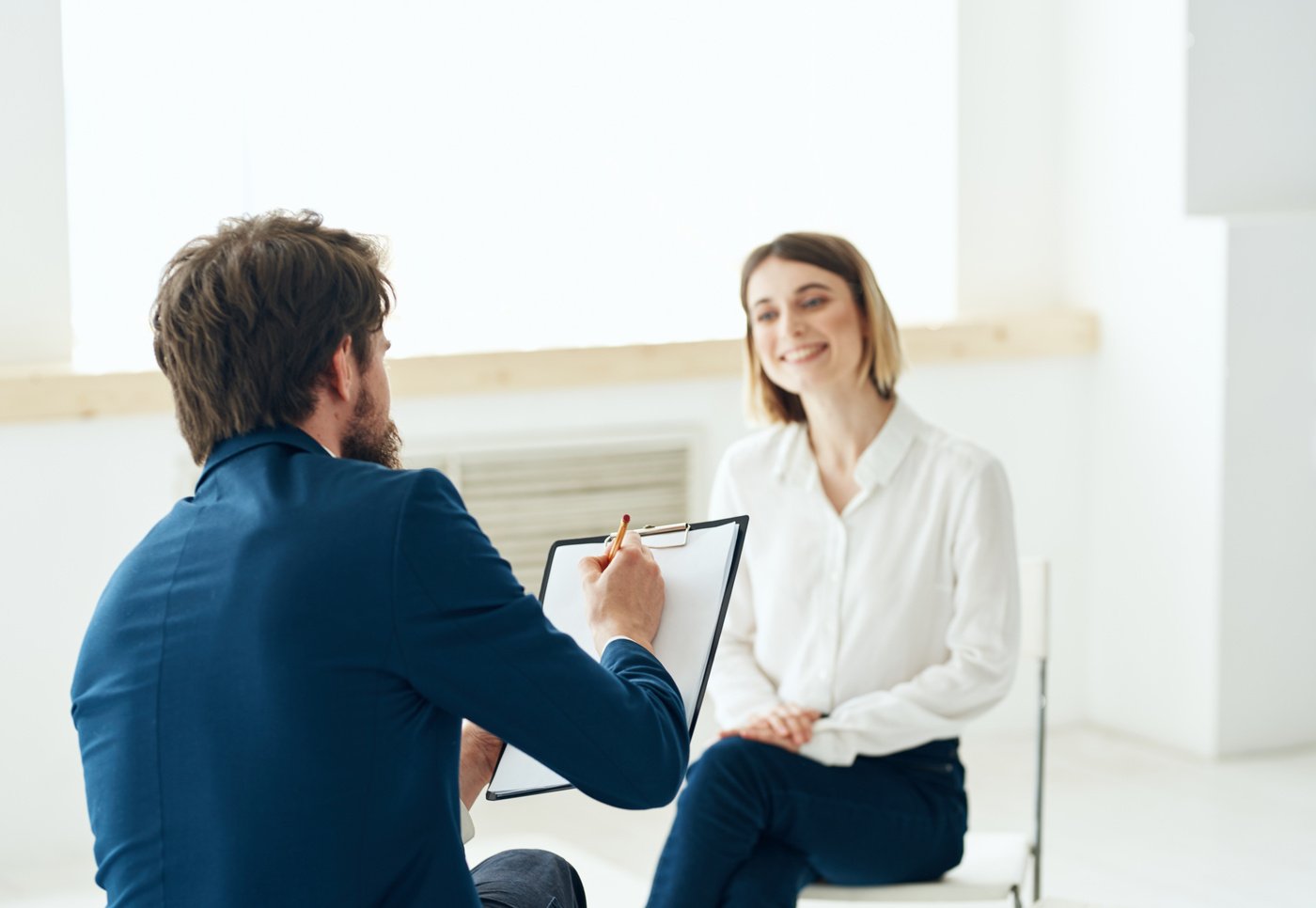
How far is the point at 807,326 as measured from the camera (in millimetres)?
2629

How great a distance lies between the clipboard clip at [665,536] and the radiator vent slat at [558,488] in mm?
2092

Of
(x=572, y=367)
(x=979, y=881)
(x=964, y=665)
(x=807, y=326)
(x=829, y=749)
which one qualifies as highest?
(x=807, y=326)

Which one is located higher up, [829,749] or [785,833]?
[829,749]

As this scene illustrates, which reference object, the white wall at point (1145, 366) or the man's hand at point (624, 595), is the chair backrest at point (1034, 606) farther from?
the white wall at point (1145, 366)

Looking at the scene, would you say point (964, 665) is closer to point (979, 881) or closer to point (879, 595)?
point (879, 595)

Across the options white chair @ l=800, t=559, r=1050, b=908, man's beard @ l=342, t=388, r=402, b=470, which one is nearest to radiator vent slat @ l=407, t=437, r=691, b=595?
white chair @ l=800, t=559, r=1050, b=908

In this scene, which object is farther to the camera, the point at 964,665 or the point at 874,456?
the point at 874,456

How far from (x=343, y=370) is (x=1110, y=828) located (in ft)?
8.89

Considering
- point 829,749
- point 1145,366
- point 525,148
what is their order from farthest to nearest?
point 1145,366 < point 525,148 < point 829,749

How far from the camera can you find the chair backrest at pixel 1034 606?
2.73 meters

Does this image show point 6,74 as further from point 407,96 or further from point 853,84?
point 853,84

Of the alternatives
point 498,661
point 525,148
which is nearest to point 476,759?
point 498,661

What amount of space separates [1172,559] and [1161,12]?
1.40m

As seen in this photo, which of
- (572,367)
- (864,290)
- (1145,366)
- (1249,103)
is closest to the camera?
(864,290)
